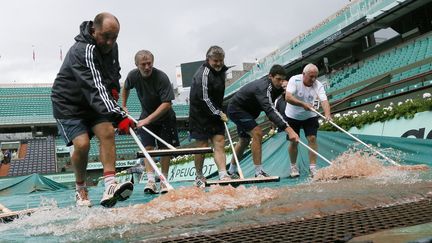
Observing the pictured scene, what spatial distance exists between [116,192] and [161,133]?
108 inches

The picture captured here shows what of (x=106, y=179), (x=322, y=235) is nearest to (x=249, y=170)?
(x=106, y=179)

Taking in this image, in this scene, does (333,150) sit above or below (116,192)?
below

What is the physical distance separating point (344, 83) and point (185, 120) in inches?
1037

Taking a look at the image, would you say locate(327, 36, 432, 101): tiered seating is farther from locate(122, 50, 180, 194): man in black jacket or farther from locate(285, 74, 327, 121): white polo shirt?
locate(122, 50, 180, 194): man in black jacket

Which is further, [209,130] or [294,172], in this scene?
[294,172]

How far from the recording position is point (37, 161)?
1232 inches

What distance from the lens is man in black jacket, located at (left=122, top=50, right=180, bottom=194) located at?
5418 millimetres

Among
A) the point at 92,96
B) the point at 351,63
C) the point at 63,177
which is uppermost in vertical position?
the point at 351,63

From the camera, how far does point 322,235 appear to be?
1.67m

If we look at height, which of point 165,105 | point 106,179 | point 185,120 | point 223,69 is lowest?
point 185,120

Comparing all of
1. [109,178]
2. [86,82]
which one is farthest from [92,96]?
[109,178]

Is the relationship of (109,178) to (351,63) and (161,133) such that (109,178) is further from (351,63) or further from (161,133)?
(351,63)

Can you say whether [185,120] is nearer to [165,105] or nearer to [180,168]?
[180,168]

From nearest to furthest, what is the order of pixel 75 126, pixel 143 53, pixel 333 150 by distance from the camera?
pixel 75 126
pixel 143 53
pixel 333 150
